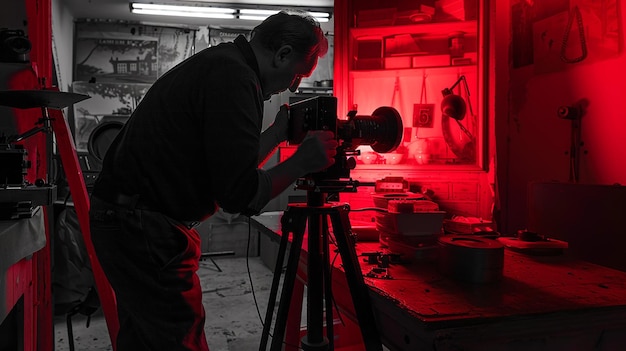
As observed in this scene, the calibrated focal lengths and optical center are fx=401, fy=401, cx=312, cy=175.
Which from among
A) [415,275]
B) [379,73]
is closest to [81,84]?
[379,73]

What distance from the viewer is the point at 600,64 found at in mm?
1865

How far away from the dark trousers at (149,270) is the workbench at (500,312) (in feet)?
1.49

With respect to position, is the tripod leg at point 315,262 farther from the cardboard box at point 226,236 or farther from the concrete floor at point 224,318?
the cardboard box at point 226,236

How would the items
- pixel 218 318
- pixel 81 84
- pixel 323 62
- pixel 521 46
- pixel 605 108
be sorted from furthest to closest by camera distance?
pixel 323 62 → pixel 81 84 → pixel 218 318 → pixel 521 46 → pixel 605 108

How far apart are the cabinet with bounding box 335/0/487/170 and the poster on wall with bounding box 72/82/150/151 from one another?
2787 mm

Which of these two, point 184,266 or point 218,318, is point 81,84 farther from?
point 184,266

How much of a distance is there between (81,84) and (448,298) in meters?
4.64

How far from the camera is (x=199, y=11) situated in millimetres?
4230

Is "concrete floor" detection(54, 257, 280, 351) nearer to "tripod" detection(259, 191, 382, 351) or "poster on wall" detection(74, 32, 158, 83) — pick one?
"tripod" detection(259, 191, 382, 351)

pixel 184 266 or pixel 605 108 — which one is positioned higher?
pixel 605 108

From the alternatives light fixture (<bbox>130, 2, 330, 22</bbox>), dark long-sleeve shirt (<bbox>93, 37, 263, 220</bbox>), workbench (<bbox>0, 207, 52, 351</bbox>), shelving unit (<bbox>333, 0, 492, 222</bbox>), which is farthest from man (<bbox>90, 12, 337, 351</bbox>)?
light fixture (<bbox>130, 2, 330, 22</bbox>)

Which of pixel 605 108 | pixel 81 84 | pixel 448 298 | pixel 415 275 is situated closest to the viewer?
pixel 448 298

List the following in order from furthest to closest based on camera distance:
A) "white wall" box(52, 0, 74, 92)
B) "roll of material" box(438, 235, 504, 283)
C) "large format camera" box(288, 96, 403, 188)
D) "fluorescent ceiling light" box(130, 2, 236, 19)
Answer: "fluorescent ceiling light" box(130, 2, 236, 19)
"white wall" box(52, 0, 74, 92)
"large format camera" box(288, 96, 403, 188)
"roll of material" box(438, 235, 504, 283)

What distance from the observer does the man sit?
3.06ft
